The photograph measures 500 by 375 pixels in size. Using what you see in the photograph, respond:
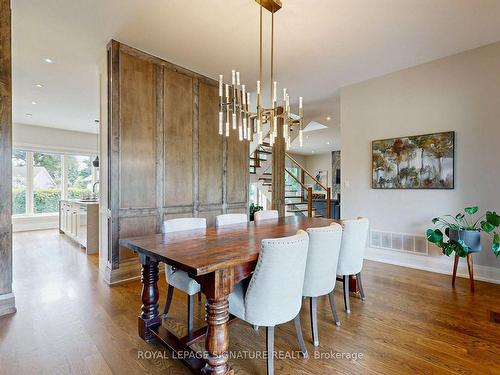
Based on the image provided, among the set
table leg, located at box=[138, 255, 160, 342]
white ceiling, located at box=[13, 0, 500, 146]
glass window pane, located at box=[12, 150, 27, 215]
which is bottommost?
table leg, located at box=[138, 255, 160, 342]

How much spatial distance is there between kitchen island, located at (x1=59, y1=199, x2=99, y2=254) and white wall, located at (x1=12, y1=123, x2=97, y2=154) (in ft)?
9.46

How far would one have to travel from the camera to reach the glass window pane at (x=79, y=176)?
7.80 m

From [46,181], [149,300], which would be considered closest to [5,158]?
[149,300]

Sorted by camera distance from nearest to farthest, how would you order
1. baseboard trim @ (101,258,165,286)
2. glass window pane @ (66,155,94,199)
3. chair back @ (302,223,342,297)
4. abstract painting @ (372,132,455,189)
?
chair back @ (302,223,342,297) < baseboard trim @ (101,258,165,286) < abstract painting @ (372,132,455,189) < glass window pane @ (66,155,94,199)

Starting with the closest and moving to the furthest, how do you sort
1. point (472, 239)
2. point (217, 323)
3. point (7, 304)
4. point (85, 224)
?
point (217, 323)
point (7, 304)
point (472, 239)
point (85, 224)

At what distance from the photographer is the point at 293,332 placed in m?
2.15

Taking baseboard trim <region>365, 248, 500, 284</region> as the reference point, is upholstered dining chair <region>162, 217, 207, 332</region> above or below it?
above

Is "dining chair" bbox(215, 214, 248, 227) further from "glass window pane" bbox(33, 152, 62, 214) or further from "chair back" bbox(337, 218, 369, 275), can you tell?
"glass window pane" bbox(33, 152, 62, 214)

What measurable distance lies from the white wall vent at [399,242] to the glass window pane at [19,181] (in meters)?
8.59

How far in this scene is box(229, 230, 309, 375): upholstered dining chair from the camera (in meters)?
1.53

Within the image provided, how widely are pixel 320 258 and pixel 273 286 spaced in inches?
22.0

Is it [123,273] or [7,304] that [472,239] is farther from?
[7,304]

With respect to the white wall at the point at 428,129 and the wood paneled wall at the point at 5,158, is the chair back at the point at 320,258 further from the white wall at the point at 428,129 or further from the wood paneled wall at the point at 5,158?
the wood paneled wall at the point at 5,158

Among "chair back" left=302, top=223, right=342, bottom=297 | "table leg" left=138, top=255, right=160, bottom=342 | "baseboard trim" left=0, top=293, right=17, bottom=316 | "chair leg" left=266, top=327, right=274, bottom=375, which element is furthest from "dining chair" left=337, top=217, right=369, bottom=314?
"baseboard trim" left=0, top=293, right=17, bottom=316
